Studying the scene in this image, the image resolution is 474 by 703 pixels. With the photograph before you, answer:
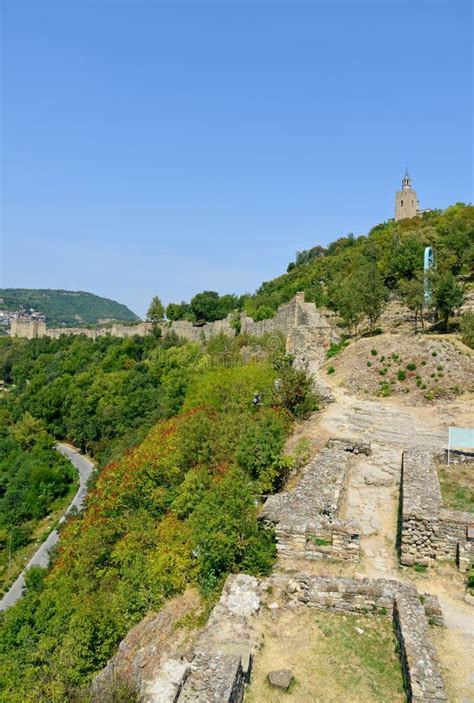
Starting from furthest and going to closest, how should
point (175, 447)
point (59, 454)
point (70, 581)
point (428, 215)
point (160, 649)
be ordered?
point (428, 215) → point (59, 454) → point (175, 447) → point (70, 581) → point (160, 649)

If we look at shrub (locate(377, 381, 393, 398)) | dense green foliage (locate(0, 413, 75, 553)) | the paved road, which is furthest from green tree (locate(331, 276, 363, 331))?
dense green foliage (locate(0, 413, 75, 553))

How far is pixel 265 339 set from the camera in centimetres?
3080

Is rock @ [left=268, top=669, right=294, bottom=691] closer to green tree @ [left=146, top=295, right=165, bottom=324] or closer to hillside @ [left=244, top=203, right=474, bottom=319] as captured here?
hillside @ [left=244, top=203, right=474, bottom=319]

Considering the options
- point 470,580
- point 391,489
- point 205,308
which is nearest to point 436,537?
point 470,580

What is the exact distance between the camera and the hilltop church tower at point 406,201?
6438 cm

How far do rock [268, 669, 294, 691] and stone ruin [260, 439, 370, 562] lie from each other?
8.45 feet

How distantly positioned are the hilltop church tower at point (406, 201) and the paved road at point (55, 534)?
49.5m

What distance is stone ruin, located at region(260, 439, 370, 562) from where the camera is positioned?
309 inches

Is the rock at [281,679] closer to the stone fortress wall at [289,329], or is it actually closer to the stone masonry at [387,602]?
the stone masonry at [387,602]

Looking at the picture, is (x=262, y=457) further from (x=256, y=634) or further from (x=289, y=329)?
(x=289, y=329)

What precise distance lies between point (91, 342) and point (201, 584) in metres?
54.1

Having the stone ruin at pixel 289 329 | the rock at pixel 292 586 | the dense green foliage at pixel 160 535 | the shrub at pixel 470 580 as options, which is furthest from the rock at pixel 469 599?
the stone ruin at pixel 289 329

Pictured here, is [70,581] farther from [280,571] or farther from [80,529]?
[280,571]

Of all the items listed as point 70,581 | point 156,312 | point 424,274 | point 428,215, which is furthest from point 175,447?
point 428,215
